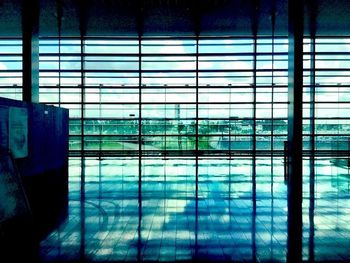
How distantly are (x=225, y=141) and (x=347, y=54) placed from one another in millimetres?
6870

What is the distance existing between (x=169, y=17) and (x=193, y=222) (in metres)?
8.22

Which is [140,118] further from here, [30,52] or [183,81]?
[30,52]

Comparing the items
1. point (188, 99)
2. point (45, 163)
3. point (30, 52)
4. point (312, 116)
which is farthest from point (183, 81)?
point (45, 163)

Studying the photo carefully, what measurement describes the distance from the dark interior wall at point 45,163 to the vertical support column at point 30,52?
1.36 metres

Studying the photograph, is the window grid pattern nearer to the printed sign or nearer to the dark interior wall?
the dark interior wall

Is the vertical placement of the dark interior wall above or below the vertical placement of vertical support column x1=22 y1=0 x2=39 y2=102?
below

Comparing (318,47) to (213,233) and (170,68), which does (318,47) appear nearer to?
(170,68)

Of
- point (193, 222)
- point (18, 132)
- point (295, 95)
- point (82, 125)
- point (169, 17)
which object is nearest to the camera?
point (193, 222)

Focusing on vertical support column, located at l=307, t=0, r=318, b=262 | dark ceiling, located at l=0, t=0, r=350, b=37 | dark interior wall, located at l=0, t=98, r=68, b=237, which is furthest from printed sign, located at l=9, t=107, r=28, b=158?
vertical support column, located at l=307, t=0, r=318, b=262

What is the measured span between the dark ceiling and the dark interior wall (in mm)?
3723

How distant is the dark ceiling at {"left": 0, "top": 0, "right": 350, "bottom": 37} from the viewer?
32.9ft

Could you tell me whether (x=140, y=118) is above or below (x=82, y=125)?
above

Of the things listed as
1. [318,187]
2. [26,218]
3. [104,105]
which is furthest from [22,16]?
[318,187]

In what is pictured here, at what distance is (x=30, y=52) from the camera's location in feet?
32.4
